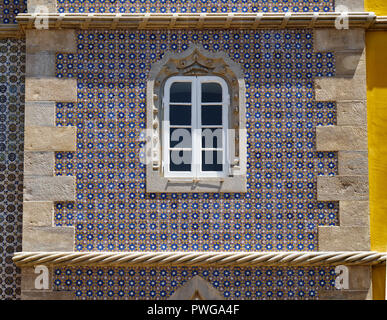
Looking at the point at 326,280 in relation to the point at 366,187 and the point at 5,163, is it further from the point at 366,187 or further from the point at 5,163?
the point at 5,163

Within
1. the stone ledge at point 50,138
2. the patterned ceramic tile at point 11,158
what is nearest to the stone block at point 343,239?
the stone ledge at point 50,138

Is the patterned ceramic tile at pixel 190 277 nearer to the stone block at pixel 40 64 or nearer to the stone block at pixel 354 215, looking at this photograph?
the stone block at pixel 354 215

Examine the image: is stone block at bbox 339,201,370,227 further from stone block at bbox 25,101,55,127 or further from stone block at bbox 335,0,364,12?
stone block at bbox 25,101,55,127

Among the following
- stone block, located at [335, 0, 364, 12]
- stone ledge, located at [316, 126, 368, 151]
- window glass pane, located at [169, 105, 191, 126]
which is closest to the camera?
stone ledge, located at [316, 126, 368, 151]

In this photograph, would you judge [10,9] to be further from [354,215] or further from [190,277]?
[354,215]

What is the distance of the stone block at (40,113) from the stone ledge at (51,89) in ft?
0.20

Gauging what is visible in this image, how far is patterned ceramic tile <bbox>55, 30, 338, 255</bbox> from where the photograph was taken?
373 inches

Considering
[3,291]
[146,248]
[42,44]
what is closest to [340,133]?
[146,248]

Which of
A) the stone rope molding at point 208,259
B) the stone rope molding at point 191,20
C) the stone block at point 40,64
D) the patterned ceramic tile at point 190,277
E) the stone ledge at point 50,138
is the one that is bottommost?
the patterned ceramic tile at point 190,277

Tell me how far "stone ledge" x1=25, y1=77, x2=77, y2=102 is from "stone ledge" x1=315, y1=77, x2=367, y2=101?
298cm

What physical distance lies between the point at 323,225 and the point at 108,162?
267 centimetres

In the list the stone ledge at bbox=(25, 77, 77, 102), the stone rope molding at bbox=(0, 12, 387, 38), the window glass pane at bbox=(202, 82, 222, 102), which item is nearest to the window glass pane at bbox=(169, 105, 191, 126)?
the window glass pane at bbox=(202, 82, 222, 102)

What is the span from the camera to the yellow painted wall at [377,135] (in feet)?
31.3

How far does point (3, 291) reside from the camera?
9.61 metres
